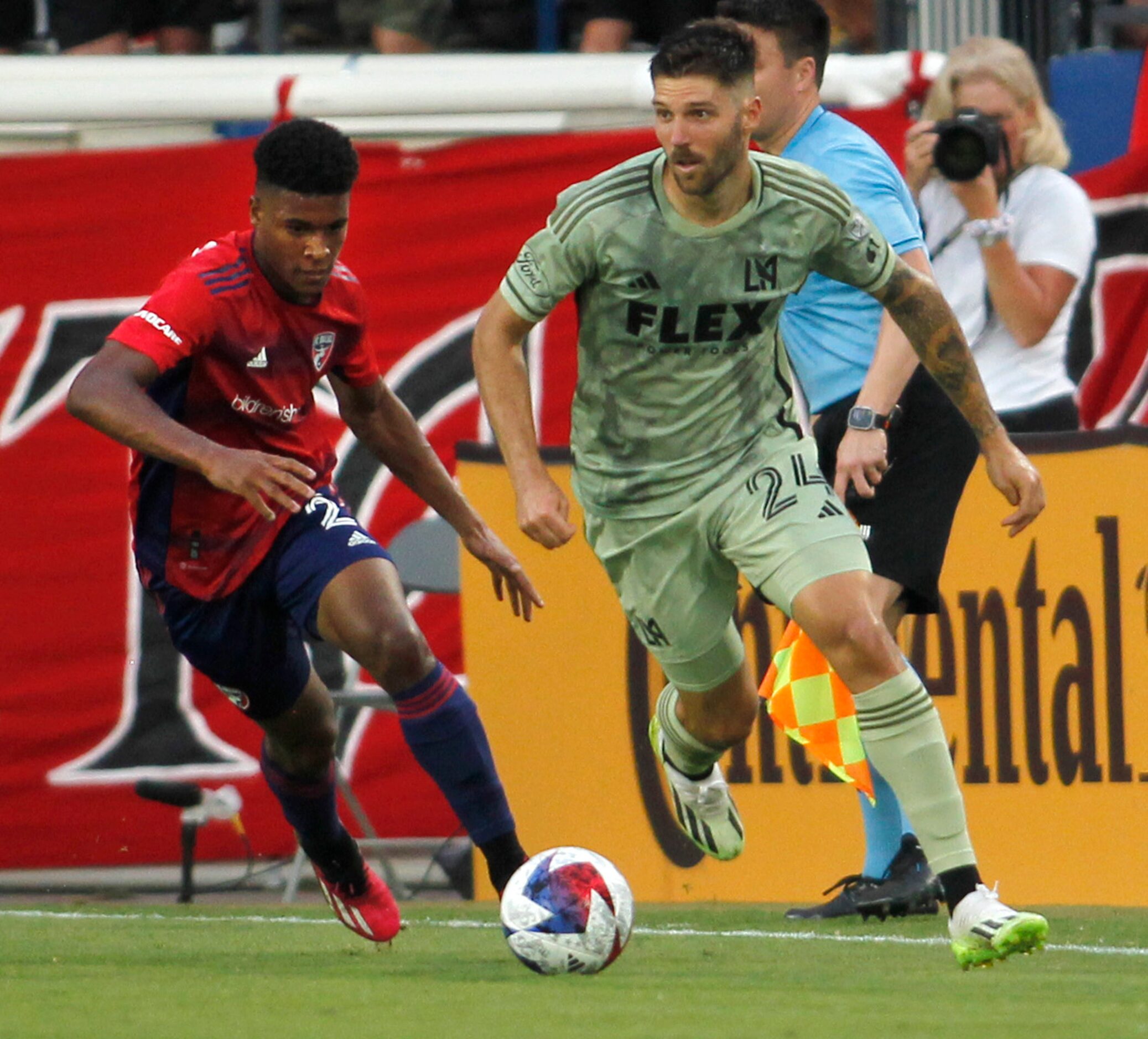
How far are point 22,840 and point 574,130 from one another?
3402 millimetres

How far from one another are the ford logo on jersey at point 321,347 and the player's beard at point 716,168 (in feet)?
3.40

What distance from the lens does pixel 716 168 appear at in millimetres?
5336

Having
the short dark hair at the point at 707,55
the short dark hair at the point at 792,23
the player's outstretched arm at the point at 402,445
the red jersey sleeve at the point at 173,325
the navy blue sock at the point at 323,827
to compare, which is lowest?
the navy blue sock at the point at 323,827

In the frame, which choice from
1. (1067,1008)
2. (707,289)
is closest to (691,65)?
(707,289)

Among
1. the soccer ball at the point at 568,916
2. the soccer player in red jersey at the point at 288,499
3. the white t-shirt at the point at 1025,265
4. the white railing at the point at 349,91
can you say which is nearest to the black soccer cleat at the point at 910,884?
the soccer player in red jersey at the point at 288,499

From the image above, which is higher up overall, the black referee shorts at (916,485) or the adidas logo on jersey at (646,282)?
the adidas logo on jersey at (646,282)

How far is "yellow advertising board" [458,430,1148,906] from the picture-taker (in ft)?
23.0

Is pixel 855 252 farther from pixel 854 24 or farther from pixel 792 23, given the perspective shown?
pixel 854 24

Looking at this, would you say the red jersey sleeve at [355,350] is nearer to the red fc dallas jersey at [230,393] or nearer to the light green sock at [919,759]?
the red fc dallas jersey at [230,393]

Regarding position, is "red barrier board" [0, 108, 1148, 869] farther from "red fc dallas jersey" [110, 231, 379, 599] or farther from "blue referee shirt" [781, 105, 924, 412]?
"red fc dallas jersey" [110, 231, 379, 599]

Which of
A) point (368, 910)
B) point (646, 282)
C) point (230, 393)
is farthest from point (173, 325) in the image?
point (368, 910)

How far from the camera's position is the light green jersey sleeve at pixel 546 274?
5.38m

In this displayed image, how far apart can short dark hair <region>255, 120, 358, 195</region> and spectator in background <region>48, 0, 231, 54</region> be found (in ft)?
17.0

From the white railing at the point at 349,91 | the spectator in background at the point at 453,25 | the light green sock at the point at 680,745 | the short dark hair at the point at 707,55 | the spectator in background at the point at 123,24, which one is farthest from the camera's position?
the spectator in background at the point at 123,24
